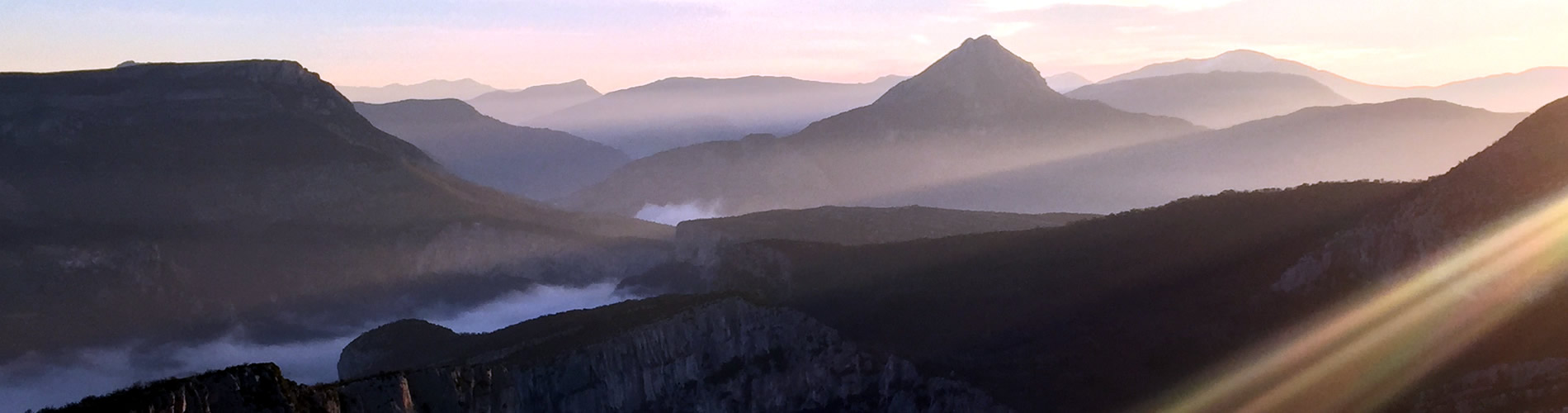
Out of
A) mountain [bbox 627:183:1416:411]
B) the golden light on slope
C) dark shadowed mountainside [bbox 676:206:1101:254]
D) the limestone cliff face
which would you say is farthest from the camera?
dark shadowed mountainside [bbox 676:206:1101:254]

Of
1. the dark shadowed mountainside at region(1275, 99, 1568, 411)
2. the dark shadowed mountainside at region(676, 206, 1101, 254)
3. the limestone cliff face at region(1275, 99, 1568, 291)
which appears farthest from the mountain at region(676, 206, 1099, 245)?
the dark shadowed mountainside at region(1275, 99, 1568, 411)

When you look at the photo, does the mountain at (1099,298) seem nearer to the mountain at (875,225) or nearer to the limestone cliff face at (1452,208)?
the limestone cliff face at (1452,208)

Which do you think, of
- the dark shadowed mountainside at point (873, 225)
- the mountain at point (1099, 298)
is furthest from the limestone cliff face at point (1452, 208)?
the dark shadowed mountainside at point (873, 225)

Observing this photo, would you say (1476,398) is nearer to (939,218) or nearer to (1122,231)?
(1122,231)

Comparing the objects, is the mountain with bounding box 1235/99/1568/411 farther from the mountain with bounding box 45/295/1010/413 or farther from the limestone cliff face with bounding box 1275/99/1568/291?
the mountain with bounding box 45/295/1010/413

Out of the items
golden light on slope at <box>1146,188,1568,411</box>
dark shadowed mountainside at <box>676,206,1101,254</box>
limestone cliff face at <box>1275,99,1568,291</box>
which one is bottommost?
golden light on slope at <box>1146,188,1568,411</box>

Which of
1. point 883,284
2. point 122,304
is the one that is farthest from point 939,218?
point 122,304

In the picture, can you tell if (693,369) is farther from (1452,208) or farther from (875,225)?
(875,225)

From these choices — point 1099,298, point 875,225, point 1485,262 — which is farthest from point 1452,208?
point 875,225
